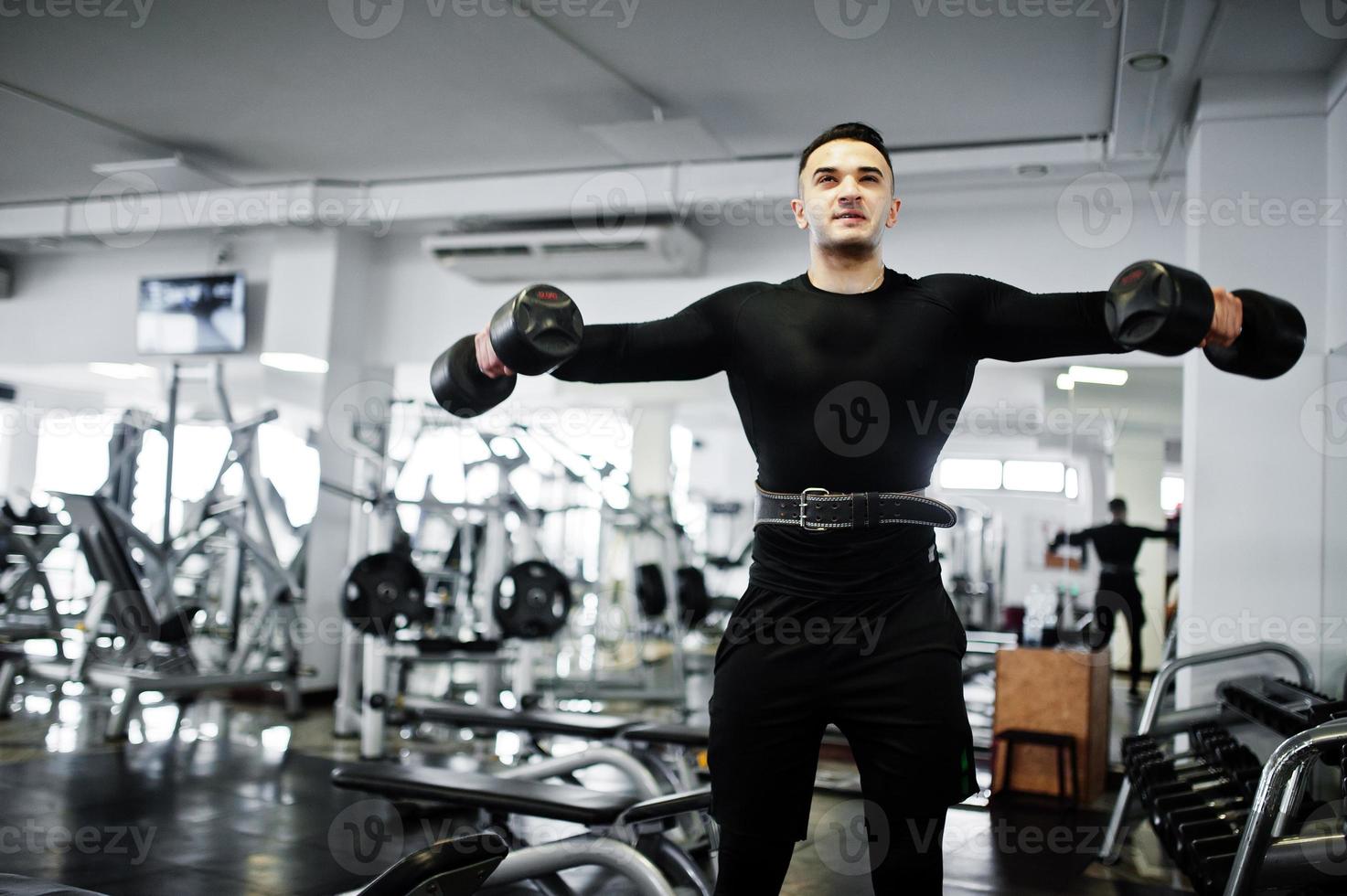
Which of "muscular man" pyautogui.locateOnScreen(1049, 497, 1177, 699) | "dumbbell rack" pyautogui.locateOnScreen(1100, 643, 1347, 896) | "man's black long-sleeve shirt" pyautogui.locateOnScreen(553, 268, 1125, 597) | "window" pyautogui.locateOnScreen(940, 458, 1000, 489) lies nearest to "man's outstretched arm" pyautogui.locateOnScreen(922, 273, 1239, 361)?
→ "man's black long-sleeve shirt" pyautogui.locateOnScreen(553, 268, 1125, 597)

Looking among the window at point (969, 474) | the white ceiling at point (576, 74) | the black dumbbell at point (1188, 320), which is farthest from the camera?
the window at point (969, 474)

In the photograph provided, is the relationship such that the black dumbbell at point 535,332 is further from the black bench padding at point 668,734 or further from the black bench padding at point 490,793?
→ the black bench padding at point 668,734

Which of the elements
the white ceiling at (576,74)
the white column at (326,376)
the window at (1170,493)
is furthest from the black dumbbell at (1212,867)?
the white column at (326,376)

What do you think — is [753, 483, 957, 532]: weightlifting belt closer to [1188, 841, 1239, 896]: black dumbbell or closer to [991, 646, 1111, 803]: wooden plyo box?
[1188, 841, 1239, 896]: black dumbbell

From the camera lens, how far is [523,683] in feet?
16.8

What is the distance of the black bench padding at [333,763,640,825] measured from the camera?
229 cm

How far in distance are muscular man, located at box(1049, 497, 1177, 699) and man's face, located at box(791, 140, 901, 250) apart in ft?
12.7

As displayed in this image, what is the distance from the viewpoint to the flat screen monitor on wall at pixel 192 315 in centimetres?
641

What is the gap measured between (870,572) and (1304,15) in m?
3.08

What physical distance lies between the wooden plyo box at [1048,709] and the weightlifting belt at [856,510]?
10.1 ft

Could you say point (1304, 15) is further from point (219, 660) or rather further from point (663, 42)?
point (219, 660)

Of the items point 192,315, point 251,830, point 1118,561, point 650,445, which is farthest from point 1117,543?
point 192,315

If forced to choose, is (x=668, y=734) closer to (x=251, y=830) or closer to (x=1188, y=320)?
(x=251, y=830)

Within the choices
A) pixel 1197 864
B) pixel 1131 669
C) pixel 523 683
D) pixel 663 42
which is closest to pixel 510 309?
pixel 1197 864
